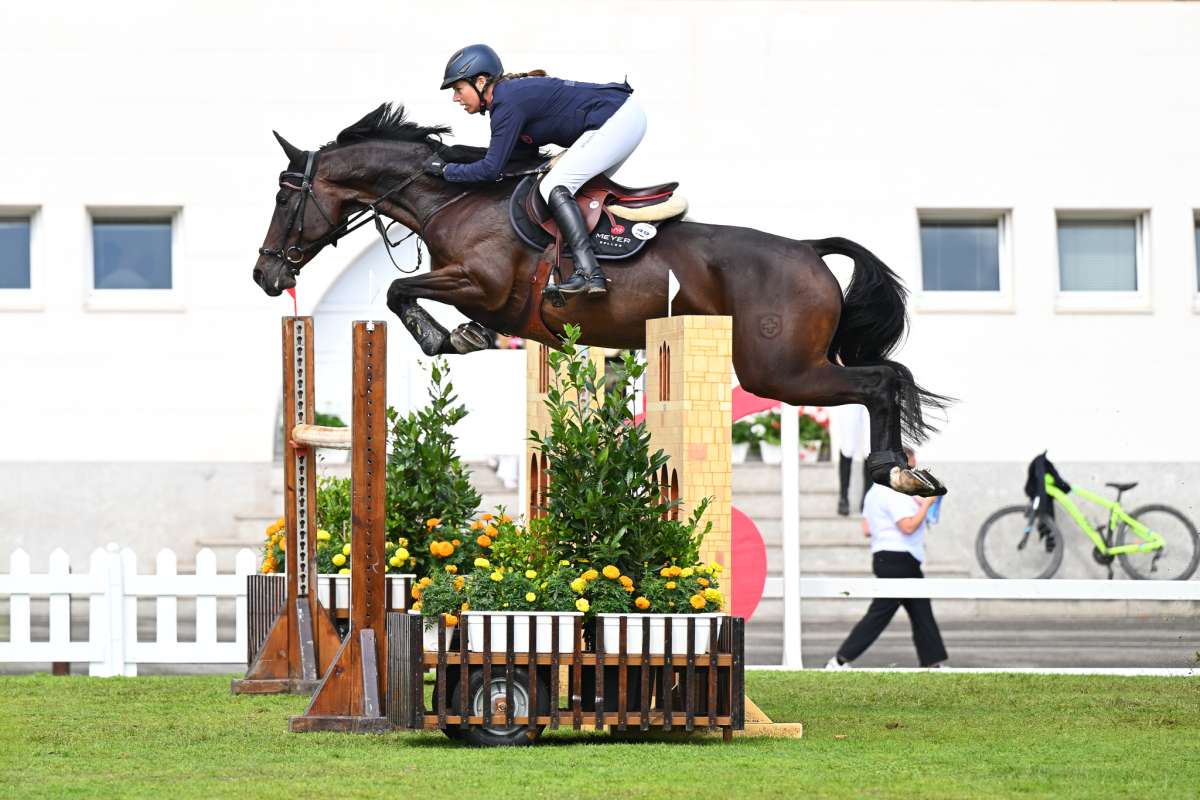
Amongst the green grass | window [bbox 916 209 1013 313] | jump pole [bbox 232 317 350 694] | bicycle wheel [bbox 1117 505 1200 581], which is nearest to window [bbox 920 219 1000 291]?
window [bbox 916 209 1013 313]

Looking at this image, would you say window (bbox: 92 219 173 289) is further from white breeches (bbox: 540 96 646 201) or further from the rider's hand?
white breeches (bbox: 540 96 646 201)

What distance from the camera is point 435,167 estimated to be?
27.2 ft

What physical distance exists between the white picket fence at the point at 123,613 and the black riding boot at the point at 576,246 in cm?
374

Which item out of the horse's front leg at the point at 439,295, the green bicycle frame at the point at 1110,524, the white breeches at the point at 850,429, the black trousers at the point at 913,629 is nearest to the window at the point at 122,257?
the white breeches at the point at 850,429

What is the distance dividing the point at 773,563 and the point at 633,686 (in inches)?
389

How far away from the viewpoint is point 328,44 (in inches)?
719

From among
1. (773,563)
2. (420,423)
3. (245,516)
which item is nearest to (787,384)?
(420,423)

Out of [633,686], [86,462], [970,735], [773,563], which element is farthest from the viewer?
[86,462]

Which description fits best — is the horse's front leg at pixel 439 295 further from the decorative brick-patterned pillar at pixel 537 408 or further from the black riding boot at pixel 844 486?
the black riding boot at pixel 844 486

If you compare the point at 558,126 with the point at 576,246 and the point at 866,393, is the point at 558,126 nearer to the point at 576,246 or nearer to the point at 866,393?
the point at 576,246

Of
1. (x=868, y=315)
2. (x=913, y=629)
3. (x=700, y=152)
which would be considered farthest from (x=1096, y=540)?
(x=868, y=315)

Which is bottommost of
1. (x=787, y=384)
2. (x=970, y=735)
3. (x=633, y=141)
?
(x=970, y=735)

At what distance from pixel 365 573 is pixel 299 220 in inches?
69.2

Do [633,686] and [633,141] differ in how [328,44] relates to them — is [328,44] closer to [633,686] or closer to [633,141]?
[633,141]
